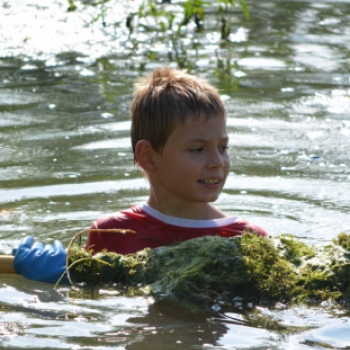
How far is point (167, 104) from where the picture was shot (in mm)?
5207

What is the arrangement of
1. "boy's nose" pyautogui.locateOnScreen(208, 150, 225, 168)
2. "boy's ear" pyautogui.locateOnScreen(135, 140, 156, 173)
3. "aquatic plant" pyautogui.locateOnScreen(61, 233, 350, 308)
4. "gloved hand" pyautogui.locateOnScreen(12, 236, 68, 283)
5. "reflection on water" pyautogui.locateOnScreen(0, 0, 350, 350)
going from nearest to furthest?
"reflection on water" pyautogui.locateOnScreen(0, 0, 350, 350)
"aquatic plant" pyautogui.locateOnScreen(61, 233, 350, 308)
"gloved hand" pyautogui.locateOnScreen(12, 236, 68, 283)
"boy's nose" pyautogui.locateOnScreen(208, 150, 225, 168)
"boy's ear" pyautogui.locateOnScreen(135, 140, 156, 173)

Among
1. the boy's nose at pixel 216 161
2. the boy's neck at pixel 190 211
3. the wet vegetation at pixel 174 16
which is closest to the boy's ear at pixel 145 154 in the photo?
the boy's neck at pixel 190 211

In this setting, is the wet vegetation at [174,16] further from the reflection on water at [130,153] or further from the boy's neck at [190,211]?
the boy's neck at [190,211]

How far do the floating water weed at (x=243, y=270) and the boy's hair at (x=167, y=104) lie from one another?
756mm

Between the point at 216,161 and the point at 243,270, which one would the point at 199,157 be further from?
the point at 243,270

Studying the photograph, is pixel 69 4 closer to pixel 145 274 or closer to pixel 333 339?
pixel 145 274

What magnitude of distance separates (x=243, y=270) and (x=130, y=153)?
340 cm

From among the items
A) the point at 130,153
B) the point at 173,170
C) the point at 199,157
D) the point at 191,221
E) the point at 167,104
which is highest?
the point at 167,104

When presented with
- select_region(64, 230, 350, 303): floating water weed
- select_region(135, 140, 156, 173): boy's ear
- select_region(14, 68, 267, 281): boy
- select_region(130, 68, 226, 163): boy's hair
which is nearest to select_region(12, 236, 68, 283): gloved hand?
select_region(14, 68, 267, 281): boy

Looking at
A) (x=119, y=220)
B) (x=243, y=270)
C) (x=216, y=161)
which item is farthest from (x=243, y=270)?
(x=119, y=220)

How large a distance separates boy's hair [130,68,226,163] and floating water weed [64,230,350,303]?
0.76 meters

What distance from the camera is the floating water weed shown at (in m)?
4.50

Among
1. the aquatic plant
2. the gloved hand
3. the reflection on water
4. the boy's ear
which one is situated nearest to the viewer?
the reflection on water

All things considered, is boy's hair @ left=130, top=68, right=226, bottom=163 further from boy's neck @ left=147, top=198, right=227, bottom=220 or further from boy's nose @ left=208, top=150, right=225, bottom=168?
boy's neck @ left=147, top=198, right=227, bottom=220
